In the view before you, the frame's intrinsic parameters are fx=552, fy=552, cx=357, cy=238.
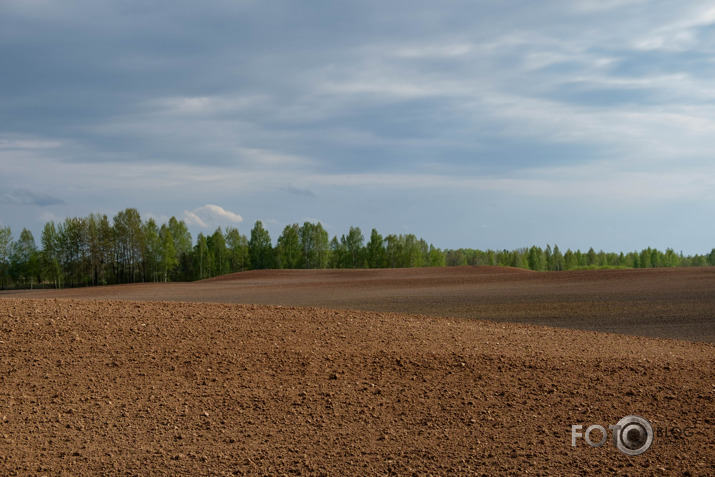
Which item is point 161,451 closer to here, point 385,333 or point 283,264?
point 385,333

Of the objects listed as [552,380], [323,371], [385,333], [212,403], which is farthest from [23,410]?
[552,380]

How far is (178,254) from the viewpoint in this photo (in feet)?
203

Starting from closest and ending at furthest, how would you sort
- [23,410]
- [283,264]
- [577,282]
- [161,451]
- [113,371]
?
[161,451] < [23,410] < [113,371] < [577,282] < [283,264]

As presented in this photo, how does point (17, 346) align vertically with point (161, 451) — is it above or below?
above

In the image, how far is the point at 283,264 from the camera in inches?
2509

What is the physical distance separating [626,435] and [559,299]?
13.7m

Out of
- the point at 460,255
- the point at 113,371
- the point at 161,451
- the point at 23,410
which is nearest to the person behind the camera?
the point at 161,451

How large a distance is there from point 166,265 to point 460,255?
57.0 m

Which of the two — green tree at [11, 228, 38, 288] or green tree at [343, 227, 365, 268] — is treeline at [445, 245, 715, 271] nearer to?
green tree at [343, 227, 365, 268]

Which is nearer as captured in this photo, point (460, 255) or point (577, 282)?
point (577, 282)

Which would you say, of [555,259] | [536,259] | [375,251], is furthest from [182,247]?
[555,259]

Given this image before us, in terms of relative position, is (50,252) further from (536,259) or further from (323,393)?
(536,259)

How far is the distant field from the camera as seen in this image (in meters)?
14.6

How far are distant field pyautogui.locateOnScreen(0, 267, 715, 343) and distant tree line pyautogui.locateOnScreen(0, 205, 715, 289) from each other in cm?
2891
